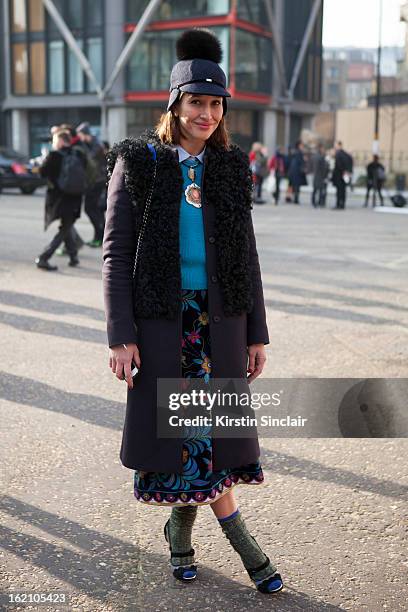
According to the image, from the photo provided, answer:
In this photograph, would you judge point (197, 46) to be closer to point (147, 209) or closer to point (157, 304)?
point (147, 209)

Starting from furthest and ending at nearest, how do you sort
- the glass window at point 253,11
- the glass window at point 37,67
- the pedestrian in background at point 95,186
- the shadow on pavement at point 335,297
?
the glass window at point 37,67 → the glass window at point 253,11 → the pedestrian in background at point 95,186 → the shadow on pavement at point 335,297

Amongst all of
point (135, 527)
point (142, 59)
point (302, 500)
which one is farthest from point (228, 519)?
point (142, 59)

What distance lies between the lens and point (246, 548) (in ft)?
9.95

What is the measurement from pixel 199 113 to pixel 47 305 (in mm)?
5611

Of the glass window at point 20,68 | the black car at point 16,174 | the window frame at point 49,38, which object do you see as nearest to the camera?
the black car at point 16,174

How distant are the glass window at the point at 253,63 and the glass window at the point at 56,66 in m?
10.2

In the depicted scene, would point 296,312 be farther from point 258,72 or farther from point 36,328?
point 258,72

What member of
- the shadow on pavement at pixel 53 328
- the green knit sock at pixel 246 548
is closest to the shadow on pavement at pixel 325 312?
the shadow on pavement at pixel 53 328

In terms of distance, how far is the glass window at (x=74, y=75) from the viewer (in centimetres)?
4481

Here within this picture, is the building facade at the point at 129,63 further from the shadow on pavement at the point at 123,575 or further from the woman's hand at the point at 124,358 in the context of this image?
the woman's hand at the point at 124,358

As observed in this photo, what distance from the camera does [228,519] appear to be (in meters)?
3.05

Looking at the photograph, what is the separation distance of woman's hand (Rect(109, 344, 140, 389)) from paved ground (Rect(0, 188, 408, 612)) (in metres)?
0.84

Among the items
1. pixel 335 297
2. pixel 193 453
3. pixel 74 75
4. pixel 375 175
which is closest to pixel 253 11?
pixel 74 75

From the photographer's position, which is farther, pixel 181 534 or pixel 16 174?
pixel 16 174
